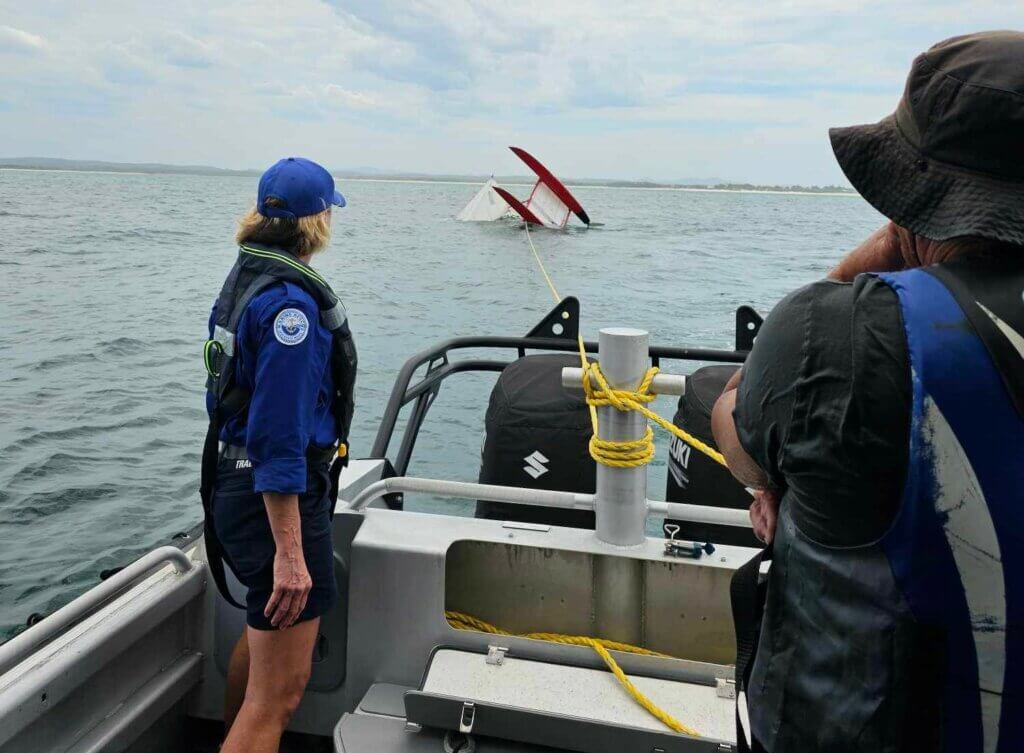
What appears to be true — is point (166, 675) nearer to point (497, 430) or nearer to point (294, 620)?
point (294, 620)

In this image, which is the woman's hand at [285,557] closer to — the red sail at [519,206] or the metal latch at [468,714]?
the metal latch at [468,714]

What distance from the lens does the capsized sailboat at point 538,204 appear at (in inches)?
1428

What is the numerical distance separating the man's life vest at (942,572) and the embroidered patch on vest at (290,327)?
1355 mm

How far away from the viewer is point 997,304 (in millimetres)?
895

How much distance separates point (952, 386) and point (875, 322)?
103 millimetres

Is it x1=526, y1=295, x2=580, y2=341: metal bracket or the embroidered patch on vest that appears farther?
x1=526, y1=295, x2=580, y2=341: metal bracket

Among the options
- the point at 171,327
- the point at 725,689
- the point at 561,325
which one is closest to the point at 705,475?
the point at 725,689

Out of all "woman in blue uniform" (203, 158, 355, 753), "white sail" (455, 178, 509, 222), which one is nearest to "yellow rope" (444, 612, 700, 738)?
"woman in blue uniform" (203, 158, 355, 753)

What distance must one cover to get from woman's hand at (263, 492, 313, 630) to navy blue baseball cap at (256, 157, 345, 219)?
0.76m

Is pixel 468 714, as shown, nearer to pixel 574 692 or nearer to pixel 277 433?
pixel 574 692

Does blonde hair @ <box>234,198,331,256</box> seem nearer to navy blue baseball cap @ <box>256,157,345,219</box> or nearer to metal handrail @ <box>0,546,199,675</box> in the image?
navy blue baseball cap @ <box>256,157,345,219</box>

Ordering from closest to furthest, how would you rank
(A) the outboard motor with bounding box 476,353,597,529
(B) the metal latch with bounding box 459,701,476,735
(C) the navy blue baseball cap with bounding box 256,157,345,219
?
(B) the metal latch with bounding box 459,701,476,735
(C) the navy blue baseball cap with bounding box 256,157,345,219
(A) the outboard motor with bounding box 476,353,597,529

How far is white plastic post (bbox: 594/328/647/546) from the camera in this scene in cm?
220

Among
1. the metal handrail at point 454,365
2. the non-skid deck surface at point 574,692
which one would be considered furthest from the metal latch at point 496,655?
the metal handrail at point 454,365
